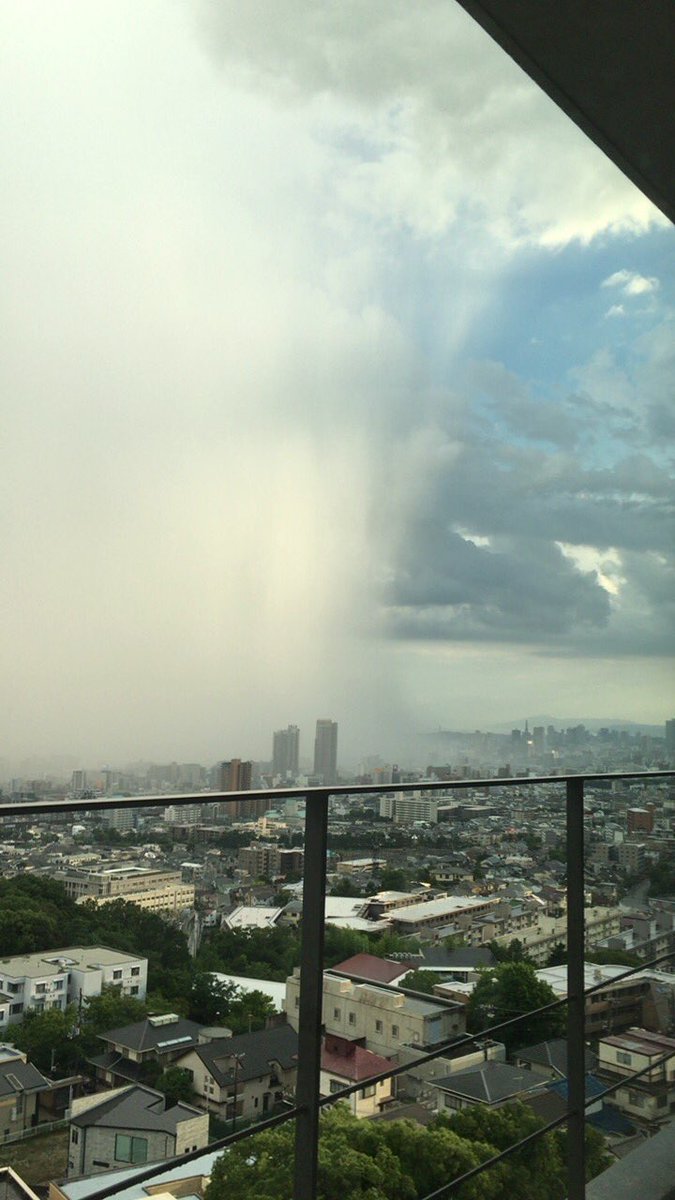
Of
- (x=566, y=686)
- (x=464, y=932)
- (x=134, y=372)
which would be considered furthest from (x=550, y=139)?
(x=464, y=932)

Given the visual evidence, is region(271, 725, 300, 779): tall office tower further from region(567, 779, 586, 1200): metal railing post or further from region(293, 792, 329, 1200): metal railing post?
region(293, 792, 329, 1200): metal railing post

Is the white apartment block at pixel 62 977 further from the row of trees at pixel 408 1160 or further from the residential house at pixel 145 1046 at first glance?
the row of trees at pixel 408 1160

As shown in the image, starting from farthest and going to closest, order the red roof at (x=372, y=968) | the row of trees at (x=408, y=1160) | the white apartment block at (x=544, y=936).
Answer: the white apartment block at (x=544, y=936) < the red roof at (x=372, y=968) < the row of trees at (x=408, y=1160)

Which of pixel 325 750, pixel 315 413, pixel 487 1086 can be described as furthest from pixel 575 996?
pixel 315 413

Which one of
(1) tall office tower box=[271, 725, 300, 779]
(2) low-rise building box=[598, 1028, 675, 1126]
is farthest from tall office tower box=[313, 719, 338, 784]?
(2) low-rise building box=[598, 1028, 675, 1126]

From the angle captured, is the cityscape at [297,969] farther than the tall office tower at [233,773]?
No

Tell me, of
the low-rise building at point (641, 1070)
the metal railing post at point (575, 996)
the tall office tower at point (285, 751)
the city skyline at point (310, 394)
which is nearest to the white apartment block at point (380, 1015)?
the metal railing post at point (575, 996)
